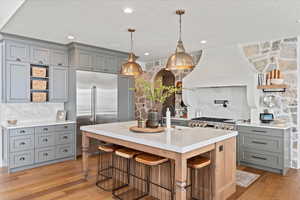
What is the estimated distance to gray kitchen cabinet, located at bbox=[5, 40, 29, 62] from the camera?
3.82 m

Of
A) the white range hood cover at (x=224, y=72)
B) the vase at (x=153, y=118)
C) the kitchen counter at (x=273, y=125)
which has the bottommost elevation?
the kitchen counter at (x=273, y=125)

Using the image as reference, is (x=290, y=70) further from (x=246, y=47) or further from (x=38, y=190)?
(x=38, y=190)

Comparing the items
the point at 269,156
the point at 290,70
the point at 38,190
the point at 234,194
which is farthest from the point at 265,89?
the point at 38,190

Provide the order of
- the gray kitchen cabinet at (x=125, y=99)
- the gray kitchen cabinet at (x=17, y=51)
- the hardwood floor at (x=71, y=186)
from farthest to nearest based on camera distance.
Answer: the gray kitchen cabinet at (x=125, y=99), the gray kitchen cabinet at (x=17, y=51), the hardwood floor at (x=71, y=186)

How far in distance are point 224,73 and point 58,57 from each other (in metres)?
3.82

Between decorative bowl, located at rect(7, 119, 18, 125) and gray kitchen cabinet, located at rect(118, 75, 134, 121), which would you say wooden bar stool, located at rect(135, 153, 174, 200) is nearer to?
gray kitchen cabinet, located at rect(118, 75, 134, 121)

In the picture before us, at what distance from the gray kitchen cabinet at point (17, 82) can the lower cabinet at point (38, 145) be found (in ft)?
2.14

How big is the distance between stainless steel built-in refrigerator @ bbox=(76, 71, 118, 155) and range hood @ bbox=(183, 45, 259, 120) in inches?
74.1

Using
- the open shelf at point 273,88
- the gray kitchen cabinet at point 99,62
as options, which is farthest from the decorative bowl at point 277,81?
the gray kitchen cabinet at point 99,62

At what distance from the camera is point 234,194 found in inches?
113

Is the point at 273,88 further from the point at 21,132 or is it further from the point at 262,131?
the point at 21,132

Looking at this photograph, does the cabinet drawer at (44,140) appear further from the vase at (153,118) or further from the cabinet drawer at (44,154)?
the vase at (153,118)

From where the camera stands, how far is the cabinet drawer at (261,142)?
3.65 metres

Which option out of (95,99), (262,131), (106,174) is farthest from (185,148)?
(95,99)
